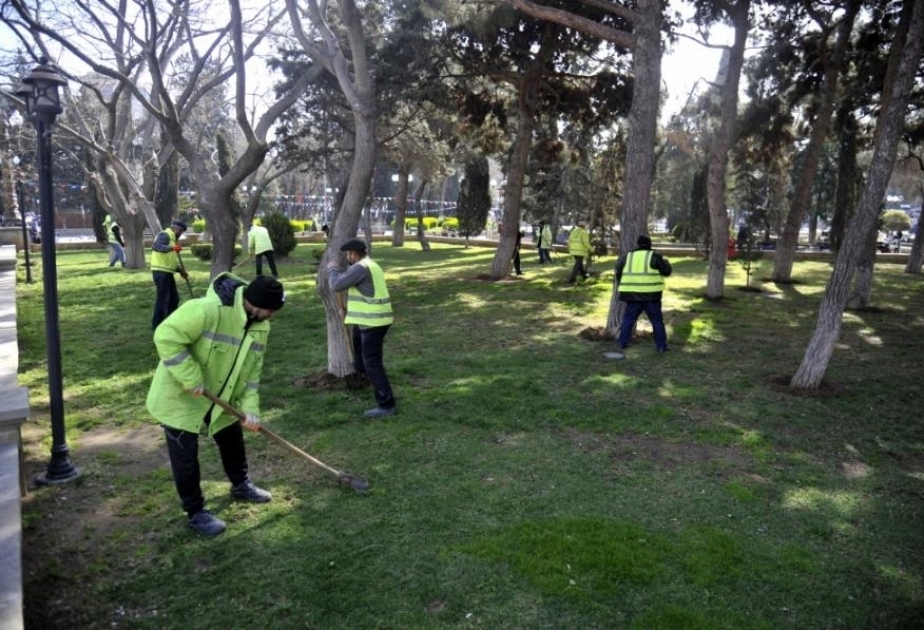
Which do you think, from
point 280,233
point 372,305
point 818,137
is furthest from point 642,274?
point 280,233

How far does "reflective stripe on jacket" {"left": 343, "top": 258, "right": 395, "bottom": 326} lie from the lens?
624 centimetres

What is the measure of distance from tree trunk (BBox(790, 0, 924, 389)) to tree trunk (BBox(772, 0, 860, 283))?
299 inches

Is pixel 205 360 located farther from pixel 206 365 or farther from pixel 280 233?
pixel 280 233

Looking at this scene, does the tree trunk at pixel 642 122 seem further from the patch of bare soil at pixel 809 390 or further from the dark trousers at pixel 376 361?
the dark trousers at pixel 376 361

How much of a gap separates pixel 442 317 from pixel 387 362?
11.2 ft

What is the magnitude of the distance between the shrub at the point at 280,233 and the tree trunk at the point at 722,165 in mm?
13292

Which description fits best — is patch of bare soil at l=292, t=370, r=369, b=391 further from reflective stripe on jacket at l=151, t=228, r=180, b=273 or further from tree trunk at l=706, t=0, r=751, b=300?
tree trunk at l=706, t=0, r=751, b=300

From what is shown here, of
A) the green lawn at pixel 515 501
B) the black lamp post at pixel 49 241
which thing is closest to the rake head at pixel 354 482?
the green lawn at pixel 515 501

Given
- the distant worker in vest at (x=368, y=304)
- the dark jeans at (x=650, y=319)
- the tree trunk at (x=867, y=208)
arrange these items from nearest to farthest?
the distant worker in vest at (x=368, y=304)
the tree trunk at (x=867, y=208)
the dark jeans at (x=650, y=319)

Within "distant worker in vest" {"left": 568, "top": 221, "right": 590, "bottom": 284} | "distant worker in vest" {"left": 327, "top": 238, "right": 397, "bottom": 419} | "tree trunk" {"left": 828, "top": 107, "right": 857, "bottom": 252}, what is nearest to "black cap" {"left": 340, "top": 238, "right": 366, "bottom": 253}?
"distant worker in vest" {"left": 327, "top": 238, "right": 397, "bottom": 419}

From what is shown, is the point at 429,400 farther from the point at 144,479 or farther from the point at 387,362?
the point at 144,479

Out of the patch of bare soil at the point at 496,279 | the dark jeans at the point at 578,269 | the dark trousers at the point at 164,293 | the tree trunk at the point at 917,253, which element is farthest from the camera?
the tree trunk at the point at 917,253

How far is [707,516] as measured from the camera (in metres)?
4.57

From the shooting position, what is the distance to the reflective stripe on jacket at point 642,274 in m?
9.07
